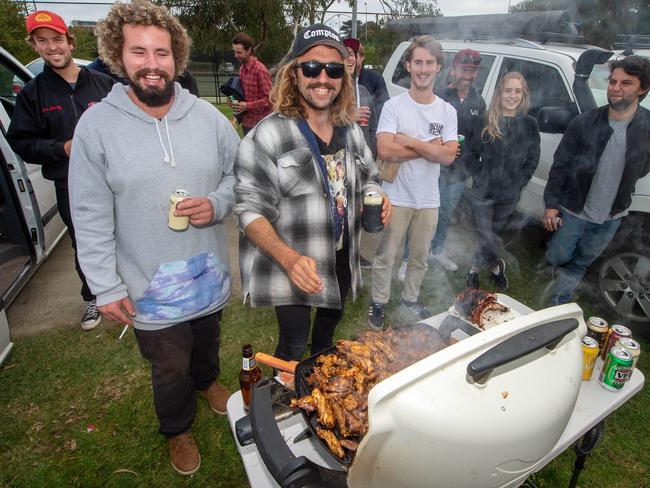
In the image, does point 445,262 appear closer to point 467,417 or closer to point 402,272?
point 402,272

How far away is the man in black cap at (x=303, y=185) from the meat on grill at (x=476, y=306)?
0.62 m

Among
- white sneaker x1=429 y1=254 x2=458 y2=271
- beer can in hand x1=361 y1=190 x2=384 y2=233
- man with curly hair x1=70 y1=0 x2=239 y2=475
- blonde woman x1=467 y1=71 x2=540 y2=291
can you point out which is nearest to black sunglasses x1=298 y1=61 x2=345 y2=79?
man with curly hair x1=70 y1=0 x2=239 y2=475

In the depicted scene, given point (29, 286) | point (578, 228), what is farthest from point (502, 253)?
point (29, 286)

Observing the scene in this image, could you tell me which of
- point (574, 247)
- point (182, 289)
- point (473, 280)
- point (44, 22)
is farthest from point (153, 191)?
point (574, 247)

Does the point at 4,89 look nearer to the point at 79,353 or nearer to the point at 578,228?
the point at 79,353

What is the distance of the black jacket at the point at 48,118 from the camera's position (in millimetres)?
2908

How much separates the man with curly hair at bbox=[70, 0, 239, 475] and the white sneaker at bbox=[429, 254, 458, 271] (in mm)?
3233

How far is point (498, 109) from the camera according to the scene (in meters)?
3.81

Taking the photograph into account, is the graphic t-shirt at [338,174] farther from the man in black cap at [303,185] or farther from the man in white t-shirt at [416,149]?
the man in white t-shirt at [416,149]

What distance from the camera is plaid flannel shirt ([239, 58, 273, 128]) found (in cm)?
622

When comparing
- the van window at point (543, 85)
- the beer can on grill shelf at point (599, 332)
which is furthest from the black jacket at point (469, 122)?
the beer can on grill shelf at point (599, 332)

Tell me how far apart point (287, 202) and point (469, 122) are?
273 centimetres

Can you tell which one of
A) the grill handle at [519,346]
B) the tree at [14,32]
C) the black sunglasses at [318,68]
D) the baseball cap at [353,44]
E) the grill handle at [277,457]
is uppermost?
the tree at [14,32]

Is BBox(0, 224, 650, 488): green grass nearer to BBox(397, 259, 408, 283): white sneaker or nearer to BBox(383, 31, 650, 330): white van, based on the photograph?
BBox(383, 31, 650, 330): white van
